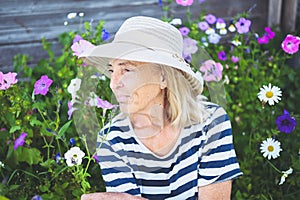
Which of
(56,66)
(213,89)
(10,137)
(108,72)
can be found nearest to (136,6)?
(56,66)

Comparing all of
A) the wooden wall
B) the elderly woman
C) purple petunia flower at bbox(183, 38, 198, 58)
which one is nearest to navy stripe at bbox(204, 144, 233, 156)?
the elderly woman

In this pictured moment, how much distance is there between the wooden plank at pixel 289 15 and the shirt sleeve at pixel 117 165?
1.90 meters

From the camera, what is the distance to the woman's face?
137 centimetres

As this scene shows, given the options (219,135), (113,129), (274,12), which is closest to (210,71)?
(219,135)

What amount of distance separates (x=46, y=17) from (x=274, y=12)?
1303 millimetres

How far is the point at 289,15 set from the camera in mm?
3191

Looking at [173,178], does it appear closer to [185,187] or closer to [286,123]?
[185,187]

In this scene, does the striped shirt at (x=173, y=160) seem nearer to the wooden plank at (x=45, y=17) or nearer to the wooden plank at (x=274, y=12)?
the wooden plank at (x=45, y=17)

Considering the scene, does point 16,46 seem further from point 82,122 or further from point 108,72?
point 108,72

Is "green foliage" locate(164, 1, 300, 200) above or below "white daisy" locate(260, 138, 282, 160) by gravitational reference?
below

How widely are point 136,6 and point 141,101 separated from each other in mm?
1615

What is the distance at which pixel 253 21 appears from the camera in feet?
10.6

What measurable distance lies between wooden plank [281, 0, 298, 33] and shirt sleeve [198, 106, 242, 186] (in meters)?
1.75

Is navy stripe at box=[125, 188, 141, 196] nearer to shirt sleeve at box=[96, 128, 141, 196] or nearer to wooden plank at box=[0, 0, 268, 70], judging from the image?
shirt sleeve at box=[96, 128, 141, 196]
